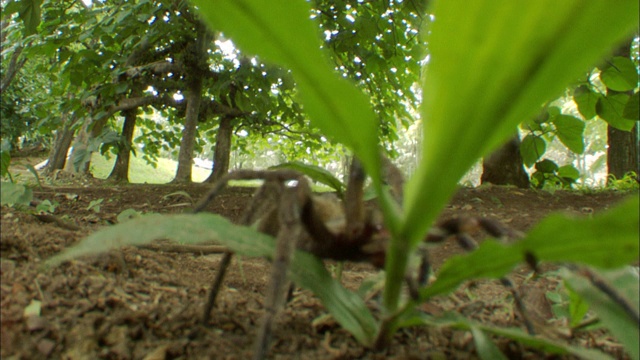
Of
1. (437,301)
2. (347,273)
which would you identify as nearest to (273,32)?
(437,301)

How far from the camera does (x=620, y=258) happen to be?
496mm

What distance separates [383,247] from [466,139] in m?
0.27

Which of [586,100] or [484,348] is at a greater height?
[586,100]

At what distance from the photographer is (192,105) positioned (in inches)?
168

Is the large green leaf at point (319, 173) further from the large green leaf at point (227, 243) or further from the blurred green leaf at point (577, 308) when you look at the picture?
the blurred green leaf at point (577, 308)

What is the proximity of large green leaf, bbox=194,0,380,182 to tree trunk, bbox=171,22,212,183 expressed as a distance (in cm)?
364

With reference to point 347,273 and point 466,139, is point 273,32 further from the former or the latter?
point 347,273

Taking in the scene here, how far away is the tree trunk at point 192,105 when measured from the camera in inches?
163

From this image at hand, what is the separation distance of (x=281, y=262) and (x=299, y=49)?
30 centimetres

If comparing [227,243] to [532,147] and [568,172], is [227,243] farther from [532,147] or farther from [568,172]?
[568,172]

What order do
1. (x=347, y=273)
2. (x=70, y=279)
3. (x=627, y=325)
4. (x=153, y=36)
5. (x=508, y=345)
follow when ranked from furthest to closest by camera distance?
(x=153, y=36)
(x=347, y=273)
(x=70, y=279)
(x=508, y=345)
(x=627, y=325)

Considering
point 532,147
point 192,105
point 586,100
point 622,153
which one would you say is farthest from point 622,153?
point 192,105

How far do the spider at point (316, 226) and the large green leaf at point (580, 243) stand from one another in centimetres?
13

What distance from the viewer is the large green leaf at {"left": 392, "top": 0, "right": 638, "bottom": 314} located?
46cm
